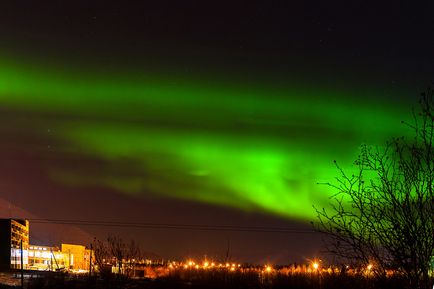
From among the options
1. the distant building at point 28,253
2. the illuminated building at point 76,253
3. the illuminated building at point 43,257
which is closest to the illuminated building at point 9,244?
the distant building at point 28,253

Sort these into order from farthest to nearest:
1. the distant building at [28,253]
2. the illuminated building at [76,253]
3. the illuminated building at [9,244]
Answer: the illuminated building at [76,253] → the distant building at [28,253] → the illuminated building at [9,244]

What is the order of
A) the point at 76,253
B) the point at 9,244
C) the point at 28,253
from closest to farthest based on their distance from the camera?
the point at 9,244, the point at 28,253, the point at 76,253

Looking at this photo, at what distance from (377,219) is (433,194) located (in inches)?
38.4

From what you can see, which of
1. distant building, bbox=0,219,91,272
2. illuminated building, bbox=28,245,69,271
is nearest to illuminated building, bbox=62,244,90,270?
distant building, bbox=0,219,91,272

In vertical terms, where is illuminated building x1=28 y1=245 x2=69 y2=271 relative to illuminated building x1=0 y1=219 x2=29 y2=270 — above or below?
below

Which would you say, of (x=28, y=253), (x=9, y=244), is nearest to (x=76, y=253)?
(x=28, y=253)

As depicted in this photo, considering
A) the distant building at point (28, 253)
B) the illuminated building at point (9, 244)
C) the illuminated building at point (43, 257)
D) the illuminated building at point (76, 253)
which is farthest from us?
the illuminated building at point (76, 253)

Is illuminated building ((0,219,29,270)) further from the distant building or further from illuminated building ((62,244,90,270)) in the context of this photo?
illuminated building ((62,244,90,270))

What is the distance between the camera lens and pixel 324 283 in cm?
3697


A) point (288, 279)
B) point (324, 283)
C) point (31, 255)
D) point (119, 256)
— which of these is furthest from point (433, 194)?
point (31, 255)

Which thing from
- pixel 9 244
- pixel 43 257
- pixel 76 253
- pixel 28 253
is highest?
pixel 9 244

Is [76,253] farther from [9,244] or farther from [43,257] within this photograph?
[9,244]

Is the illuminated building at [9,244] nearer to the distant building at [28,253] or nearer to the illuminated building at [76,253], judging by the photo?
the distant building at [28,253]

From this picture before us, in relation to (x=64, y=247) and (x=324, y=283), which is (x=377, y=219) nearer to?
(x=324, y=283)
